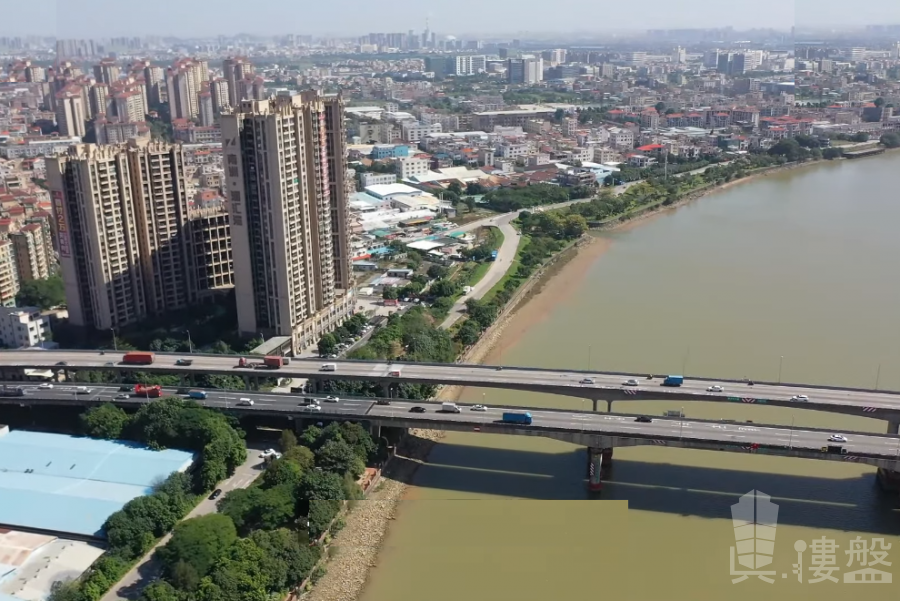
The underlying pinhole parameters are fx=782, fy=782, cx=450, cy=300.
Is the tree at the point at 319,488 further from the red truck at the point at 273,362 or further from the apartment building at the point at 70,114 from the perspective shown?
the apartment building at the point at 70,114

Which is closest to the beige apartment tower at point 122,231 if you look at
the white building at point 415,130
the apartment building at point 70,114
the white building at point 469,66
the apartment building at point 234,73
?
the white building at point 415,130

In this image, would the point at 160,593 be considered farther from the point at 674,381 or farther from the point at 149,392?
the point at 674,381

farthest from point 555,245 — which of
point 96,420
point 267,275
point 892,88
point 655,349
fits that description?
point 892,88

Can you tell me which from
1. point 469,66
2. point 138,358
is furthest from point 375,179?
point 469,66

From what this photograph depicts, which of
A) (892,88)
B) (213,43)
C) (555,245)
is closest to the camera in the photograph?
(555,245)

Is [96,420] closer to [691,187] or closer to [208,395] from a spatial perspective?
[208,395]
